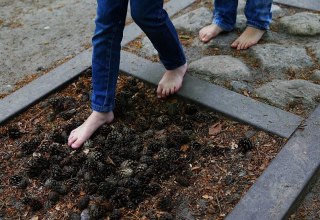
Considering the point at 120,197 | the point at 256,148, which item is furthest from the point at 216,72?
the point at 120,197

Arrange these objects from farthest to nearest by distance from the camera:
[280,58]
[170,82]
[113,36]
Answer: [280,58]
[170,82]
[113,36]

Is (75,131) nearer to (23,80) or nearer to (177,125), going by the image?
(177,125)

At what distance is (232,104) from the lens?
2369mm

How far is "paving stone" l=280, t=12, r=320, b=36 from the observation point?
308 cm

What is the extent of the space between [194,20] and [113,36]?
1.33 meters

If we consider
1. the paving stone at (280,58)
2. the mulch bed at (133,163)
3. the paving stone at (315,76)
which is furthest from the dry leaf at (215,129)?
the paving stone at (315,76)

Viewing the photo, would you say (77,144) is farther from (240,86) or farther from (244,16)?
(244,16)

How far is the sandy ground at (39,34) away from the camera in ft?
10.1

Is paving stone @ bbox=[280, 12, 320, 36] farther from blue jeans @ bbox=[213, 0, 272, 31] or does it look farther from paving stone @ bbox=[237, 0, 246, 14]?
paving stone @ bbox=[237, 0, 246, 14]

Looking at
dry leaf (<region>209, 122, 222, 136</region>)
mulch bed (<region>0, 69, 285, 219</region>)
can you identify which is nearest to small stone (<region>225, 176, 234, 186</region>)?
mulch bed (<region>0, 69, 285, 219</region>)

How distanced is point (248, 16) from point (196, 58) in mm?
508

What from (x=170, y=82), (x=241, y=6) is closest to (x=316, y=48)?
(x=241, y=6)

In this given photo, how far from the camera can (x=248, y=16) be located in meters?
3.00

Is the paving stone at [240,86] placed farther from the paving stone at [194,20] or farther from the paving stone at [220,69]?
the paving stone at [194,20]
